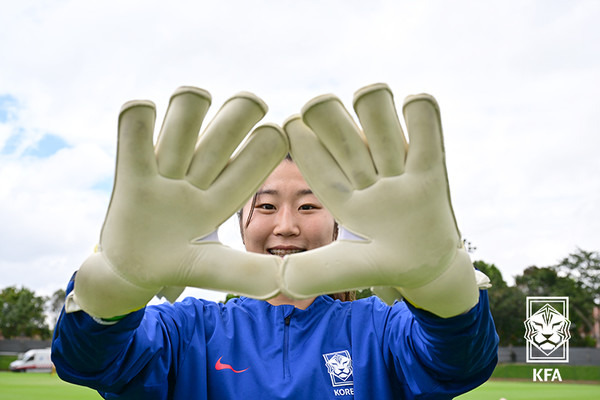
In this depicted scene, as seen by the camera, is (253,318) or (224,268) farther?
(253,318)

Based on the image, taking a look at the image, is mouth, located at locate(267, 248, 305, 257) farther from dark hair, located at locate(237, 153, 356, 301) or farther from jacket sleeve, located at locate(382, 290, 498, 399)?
jacket sleeve, located at locate(382, 290, 498, 399)

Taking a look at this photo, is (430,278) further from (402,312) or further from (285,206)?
(285,206)

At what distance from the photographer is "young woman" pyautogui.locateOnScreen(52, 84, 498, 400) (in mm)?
2100

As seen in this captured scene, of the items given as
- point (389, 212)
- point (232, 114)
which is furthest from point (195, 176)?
point (389, 212)

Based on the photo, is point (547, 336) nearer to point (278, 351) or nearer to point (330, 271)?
point (278, 351)

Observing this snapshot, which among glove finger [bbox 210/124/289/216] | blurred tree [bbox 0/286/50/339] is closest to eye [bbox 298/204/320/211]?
glove finger [bbox 210/124/289/216]

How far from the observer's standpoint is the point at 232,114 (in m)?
1.88

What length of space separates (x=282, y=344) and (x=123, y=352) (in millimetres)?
772

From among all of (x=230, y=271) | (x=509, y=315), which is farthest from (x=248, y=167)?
(x=509, y=315)

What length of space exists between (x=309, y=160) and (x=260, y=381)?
114 centimetres

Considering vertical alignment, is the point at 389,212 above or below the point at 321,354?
above

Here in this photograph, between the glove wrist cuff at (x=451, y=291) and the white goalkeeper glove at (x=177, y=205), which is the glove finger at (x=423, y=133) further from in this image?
the white goalkeeper glove at (x=177, y=205)

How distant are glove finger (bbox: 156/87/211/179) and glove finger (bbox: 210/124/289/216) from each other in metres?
0.14

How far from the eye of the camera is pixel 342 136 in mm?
1895
